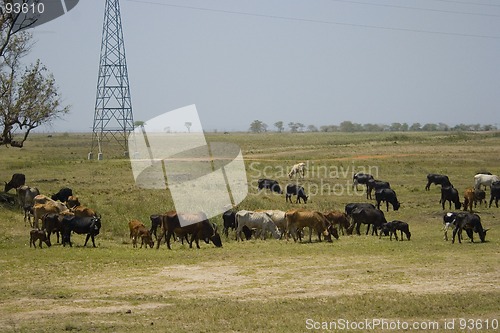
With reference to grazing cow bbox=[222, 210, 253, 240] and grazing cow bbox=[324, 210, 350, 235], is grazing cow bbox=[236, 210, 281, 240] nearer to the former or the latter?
grazing cow bbox=[222, 210, 253, 240]

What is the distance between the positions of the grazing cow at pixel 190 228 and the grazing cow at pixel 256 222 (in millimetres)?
2151

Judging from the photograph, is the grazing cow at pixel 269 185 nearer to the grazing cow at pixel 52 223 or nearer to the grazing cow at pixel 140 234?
the grazing cow at pixel 140 234

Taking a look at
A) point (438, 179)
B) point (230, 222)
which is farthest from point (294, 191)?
point (230, 222)

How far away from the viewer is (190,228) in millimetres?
24953

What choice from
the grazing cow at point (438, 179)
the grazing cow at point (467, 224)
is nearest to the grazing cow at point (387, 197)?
the grazing cow at point (438, 179)

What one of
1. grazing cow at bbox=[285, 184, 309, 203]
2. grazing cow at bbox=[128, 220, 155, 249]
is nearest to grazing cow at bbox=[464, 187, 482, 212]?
grazing cow at bbox=[285, 184, 309, 203]

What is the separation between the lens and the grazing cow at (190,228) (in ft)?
81.6

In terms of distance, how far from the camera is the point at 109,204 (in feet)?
107

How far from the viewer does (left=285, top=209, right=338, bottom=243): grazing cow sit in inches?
1029

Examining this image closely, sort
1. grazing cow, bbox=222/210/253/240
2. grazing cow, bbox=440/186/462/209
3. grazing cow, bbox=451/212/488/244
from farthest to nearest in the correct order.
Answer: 1. grazing cow, bbox=440/186/462/209
2. grazing cow, bbox=222/210/253/240
3. grazing cow, bbox=451/212/488/244

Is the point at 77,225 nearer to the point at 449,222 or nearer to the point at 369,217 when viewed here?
the point at 369,217

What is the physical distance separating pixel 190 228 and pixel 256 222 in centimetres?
332

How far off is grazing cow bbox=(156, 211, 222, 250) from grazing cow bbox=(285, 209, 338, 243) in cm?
290

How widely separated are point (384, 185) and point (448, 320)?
2478cm
